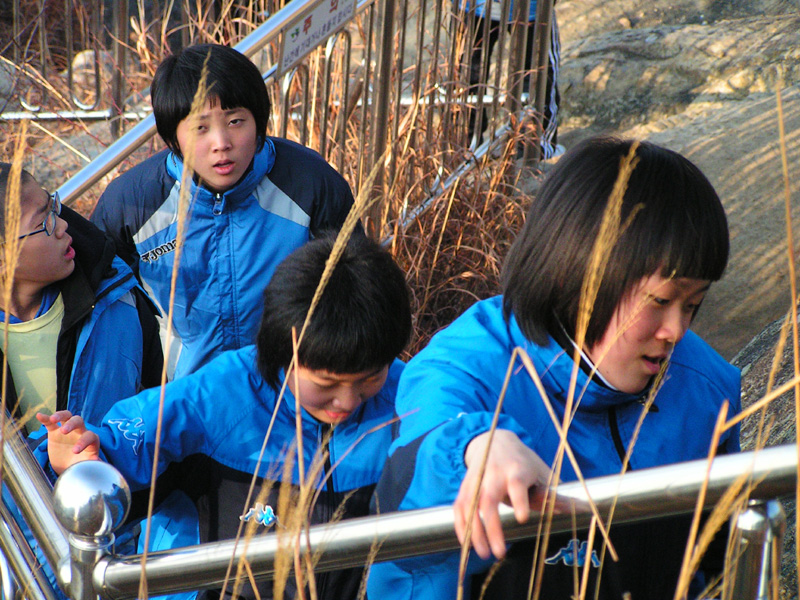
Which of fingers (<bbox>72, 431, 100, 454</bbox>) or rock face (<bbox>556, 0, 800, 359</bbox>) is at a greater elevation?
fingers (<bbox>72, 431, 100, 454</bbox>)

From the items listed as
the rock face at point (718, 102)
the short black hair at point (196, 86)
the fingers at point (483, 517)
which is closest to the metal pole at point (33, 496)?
the fingers at point (483, 517)

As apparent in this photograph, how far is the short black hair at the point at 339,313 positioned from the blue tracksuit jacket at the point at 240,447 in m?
0.08

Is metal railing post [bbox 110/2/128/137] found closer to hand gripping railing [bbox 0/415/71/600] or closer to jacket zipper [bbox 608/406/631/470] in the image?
hand gripping railing [bbox 0/415/71/600]

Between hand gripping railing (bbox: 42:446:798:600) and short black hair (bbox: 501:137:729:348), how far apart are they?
0.98 ft

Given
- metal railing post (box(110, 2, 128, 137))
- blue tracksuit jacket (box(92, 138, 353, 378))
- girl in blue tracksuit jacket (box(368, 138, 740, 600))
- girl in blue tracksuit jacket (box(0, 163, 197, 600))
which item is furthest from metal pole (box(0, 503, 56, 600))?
metal railing post (box(110, 2, 128, 137))

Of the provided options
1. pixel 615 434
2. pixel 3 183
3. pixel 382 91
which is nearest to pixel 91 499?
pixel 615 434

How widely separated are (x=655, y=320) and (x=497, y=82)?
3.02 m

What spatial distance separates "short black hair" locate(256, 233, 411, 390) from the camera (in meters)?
1.50

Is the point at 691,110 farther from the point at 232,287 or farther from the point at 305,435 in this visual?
the point at 305,435

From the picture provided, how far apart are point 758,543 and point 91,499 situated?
740 millimetres

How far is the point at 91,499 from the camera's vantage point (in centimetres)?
99

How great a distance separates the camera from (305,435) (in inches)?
63.1

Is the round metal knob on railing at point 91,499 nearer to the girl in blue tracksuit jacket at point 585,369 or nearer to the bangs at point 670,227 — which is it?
the girl in blue tracksuit jacket at point 585,369

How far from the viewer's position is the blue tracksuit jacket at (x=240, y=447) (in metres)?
1.53
